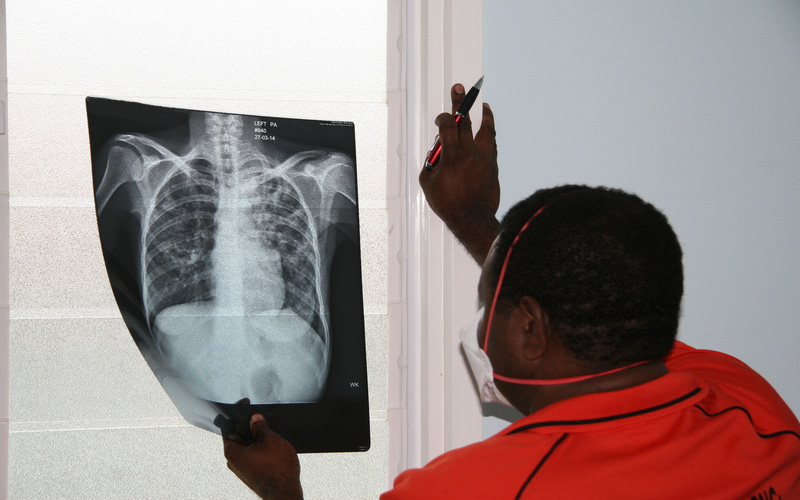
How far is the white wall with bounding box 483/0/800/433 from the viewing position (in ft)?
3.56

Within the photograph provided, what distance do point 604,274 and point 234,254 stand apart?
1.89ft

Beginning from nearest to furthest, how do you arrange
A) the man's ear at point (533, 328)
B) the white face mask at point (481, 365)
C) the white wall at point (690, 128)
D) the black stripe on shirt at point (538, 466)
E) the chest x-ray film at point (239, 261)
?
the black stripe on shirt at point (538, 466) → the man's ear at point (533, 328) → the white face mask at point (481, 365) → the chest x-ray film at point (239, 261) → the white wall at point (690, 128)

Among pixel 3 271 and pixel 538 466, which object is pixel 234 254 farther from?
pixel 538 466

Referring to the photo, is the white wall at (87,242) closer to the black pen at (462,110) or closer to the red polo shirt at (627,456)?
the black pen at (462,110)

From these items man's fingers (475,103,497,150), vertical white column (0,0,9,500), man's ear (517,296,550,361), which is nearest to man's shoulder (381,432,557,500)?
man's ear (517,296,550,361)

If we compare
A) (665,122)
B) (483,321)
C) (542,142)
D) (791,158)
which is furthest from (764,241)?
(483,321)

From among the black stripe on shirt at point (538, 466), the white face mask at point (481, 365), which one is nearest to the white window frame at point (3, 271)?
the white face mask at point (481, 365)

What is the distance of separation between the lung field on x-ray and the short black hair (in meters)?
0.42

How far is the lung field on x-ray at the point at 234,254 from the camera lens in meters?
0.96

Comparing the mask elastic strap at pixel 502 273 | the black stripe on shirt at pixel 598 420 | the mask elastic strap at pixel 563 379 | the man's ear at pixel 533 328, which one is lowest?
the black stripe on shirt at pixel 598 420

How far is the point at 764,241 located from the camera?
46.1 inches

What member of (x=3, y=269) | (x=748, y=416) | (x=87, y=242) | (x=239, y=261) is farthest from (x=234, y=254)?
(x=748, y=416)

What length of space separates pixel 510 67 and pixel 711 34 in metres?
0.39

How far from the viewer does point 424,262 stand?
3.51 feet
